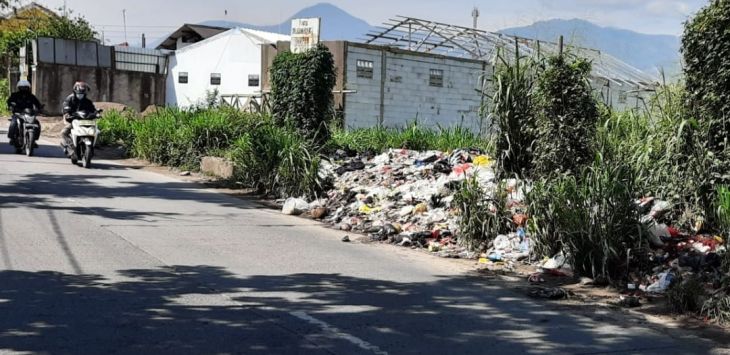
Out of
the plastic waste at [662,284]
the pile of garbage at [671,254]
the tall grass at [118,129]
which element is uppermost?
the tall grass at [118,129]

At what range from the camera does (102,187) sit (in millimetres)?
13398

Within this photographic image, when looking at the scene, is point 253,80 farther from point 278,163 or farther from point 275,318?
point 275,318

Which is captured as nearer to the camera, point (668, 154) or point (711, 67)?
point (711, 67)

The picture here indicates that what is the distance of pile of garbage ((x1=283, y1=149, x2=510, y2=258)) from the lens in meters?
10.3

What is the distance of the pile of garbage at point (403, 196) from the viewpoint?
10.3 metres

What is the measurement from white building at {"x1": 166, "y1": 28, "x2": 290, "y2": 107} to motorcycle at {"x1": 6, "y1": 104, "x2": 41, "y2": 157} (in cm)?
2280

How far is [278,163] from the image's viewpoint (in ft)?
44.0

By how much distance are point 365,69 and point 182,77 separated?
21813 millimetres

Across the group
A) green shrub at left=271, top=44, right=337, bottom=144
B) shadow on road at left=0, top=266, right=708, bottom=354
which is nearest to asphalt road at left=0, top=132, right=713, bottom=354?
shadow on road at left=0, top=266, right=708, bottom=354

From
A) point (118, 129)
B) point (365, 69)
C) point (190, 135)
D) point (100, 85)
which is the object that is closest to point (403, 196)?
point (190, 135)

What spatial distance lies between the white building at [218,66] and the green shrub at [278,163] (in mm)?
26777

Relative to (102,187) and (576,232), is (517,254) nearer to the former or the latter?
(576,232)

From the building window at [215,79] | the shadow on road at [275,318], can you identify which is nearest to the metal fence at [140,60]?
the building window at [215,79]

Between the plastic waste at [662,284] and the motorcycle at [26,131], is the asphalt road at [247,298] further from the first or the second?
the motorcycle at [26,131]
